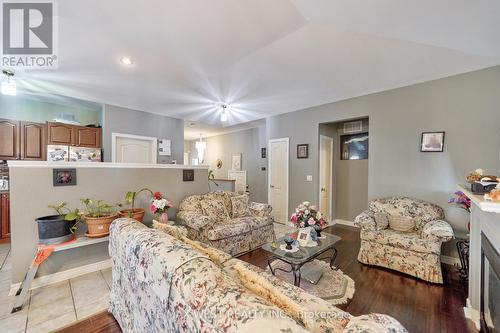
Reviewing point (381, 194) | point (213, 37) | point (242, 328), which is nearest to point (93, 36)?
point (213, 37)

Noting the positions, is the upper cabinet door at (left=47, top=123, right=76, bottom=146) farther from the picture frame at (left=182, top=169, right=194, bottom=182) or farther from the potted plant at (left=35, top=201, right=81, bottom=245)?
the picture frame at (left=182, top=169, right=194, bottom=182)

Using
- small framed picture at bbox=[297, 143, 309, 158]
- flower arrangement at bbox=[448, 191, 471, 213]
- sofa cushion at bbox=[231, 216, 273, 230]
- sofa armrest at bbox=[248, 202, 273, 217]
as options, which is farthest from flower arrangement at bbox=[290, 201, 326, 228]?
small framed picture at bbox=[297, 143, 309, 158]

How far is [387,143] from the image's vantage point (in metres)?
3.40

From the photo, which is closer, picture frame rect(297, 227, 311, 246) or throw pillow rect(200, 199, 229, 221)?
picture frame rect(297, 227, 311, 246)

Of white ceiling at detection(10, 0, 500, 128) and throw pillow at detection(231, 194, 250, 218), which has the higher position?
white ceiling at detection(10, 0, 500, 128)

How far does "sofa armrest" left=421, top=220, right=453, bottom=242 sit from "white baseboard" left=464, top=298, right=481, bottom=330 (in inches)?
26.1

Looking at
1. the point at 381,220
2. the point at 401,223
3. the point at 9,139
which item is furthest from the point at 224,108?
the point at 9,139

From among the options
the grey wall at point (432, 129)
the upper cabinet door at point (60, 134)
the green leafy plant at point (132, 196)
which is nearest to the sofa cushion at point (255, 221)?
the green leafy plant at point (132, 196)

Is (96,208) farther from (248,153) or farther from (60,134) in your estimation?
(248,153)

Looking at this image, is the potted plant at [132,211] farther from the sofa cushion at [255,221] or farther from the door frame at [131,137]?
the door frame at [131,137]

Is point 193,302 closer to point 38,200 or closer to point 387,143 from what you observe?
point 38,200

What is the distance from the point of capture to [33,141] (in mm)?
3627

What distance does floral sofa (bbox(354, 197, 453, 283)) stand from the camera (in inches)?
90.7

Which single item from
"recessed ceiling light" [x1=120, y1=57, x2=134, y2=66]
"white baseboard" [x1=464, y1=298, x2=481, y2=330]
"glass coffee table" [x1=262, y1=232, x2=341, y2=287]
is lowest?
"white baseboard" [x1=464, y1=298, x2=481, y2=330]
